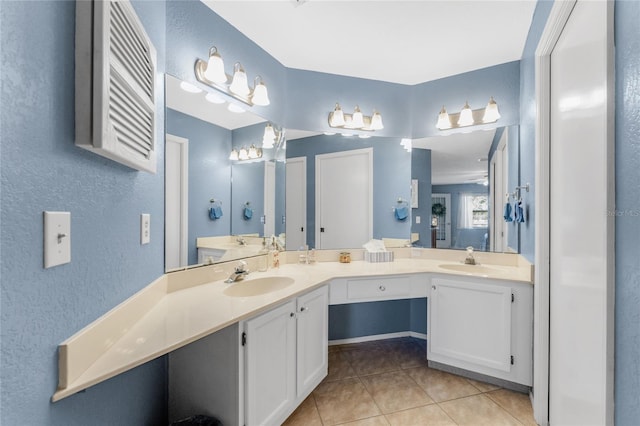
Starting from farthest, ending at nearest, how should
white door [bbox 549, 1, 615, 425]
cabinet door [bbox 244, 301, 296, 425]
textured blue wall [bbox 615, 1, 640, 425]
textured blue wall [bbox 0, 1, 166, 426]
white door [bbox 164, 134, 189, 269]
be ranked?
1. white door [bbox 164, 134, 189, 269]
2. cabinet door [bbox 244, 301, 296, 425]
3. white door [bbox 549, 1, 615, 425]
4. textured blue wall [bbox 615, 1, 640, 425]
5. textured blue wall [bbox 0, 1, 166, 426]

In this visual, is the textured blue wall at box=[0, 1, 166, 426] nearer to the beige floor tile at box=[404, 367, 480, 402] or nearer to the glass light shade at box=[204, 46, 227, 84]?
the glass light shade at box=[204, 46, 227, 84]

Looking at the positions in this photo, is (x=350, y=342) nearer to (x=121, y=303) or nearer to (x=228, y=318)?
(x=228, y=318)

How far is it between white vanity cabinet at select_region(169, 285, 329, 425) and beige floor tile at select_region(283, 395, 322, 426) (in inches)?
6.0

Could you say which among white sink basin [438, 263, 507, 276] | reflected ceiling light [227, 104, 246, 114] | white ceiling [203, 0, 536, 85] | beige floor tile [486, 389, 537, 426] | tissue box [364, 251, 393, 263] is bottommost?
beige floor tile [486, 389, 537, 426]

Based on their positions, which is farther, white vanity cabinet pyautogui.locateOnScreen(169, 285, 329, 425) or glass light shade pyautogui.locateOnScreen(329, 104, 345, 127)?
glass light shade pyautogui.locateOnScreen(329, 104, 345, 127)

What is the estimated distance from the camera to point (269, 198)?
87.8 inches

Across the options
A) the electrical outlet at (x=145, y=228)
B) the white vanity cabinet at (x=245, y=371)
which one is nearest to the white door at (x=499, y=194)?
the white vanity cabinet at (x=245, y=371)

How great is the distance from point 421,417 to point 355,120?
2.23 m

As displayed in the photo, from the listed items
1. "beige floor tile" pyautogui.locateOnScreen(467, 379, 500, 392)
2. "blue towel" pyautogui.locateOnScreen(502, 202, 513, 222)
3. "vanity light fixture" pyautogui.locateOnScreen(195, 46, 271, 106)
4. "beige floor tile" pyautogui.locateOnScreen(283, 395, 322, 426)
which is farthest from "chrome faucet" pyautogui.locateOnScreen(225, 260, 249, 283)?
"blue towel" pyautogui.locateOnScreen(502, 202, 513, 222)

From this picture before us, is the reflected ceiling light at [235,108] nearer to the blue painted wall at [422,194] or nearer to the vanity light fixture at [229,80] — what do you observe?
the vanity light fixture at [229,80]

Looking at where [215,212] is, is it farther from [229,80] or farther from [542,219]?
[542,219]

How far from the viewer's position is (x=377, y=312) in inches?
108

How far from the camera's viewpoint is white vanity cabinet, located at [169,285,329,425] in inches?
49.0

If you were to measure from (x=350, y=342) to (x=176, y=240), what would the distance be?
6.21ft
